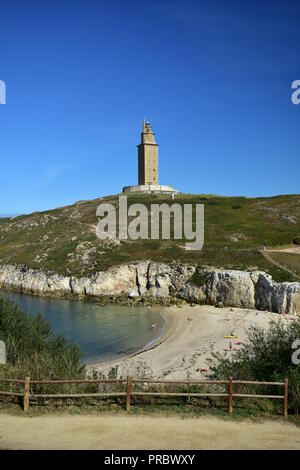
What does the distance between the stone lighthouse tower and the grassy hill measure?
18.6 metres

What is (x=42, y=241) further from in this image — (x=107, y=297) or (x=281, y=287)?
(x=281, y=287)

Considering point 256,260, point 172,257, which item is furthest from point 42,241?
point 256,260

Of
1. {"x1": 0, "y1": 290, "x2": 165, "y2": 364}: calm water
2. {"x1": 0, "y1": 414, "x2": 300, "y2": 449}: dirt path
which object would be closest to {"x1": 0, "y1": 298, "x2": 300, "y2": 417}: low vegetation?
{"x1": 0, "y1": 414, "x2": 300, "y2": 449}: dirt path

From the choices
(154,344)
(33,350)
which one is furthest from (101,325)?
(33,350)

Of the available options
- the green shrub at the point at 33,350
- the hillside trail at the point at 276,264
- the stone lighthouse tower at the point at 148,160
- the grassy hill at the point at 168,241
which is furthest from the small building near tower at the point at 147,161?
the green shrub at the point at 33,350

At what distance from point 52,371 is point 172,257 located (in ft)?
167

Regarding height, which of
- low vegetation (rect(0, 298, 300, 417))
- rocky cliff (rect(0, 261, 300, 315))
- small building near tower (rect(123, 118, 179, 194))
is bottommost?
low vegetation (rect(0, 298, 300, 417))

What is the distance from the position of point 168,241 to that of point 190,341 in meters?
36.9

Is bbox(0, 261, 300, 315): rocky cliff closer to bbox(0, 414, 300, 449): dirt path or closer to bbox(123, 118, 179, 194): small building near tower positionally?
bbox(0, 414, 300, 449): dirt path

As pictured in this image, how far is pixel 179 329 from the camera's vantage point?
44.5 m

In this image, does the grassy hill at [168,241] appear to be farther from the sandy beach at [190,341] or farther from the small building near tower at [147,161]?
the small building near tower at [147,161]

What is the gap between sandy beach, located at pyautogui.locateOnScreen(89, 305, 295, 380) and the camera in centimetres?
3079

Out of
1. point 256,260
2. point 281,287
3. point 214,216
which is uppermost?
point 214,216

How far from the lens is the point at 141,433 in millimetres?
13539
